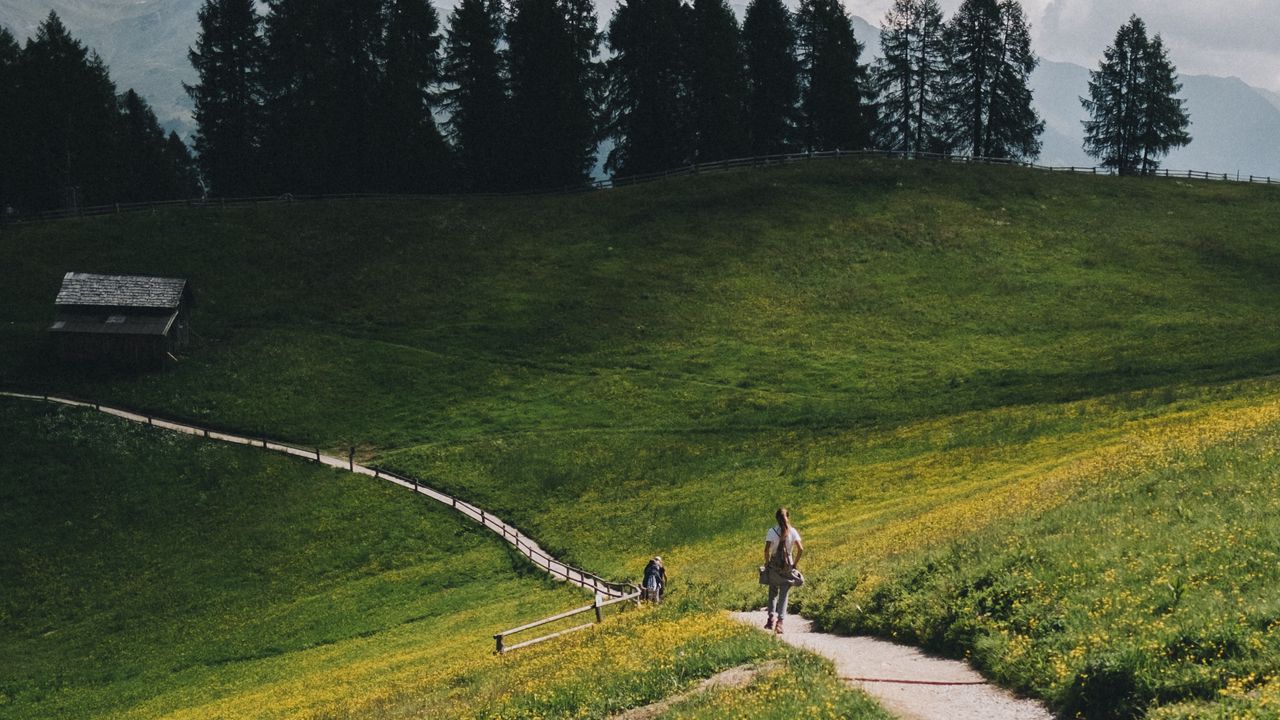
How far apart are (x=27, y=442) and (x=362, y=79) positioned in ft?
175

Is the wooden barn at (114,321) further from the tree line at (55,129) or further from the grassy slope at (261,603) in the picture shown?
the tree line at (55,129)

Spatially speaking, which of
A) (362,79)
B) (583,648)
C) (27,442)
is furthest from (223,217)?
(583,648)

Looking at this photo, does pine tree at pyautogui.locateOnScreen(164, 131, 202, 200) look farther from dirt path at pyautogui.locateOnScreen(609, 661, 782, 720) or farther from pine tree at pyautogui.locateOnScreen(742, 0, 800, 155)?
dirt path at pyautogui.locateOnScreen(609, 661, 782, 720)

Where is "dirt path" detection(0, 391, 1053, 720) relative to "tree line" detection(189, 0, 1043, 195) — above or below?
below

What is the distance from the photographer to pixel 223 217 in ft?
293

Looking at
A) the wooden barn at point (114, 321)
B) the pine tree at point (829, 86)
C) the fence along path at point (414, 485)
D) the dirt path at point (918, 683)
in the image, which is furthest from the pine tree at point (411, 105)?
the dirt path at point (918, 683)

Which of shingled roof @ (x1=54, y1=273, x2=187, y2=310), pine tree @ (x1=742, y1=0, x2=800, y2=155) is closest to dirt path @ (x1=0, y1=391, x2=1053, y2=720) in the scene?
shingled roof @ (x1=54, y1=273, x2=187, y2=310)

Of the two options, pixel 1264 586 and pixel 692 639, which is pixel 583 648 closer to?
pixel 692 639

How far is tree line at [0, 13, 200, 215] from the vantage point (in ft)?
288

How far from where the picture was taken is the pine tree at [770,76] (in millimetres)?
103750

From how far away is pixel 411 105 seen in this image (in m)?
96.6

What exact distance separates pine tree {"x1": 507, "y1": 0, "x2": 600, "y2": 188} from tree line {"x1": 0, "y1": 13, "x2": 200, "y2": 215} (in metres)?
40.2

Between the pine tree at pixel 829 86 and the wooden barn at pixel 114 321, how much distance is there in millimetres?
68659

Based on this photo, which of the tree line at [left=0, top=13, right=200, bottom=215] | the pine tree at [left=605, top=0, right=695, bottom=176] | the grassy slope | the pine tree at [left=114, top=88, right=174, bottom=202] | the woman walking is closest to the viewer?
the grassy slope
